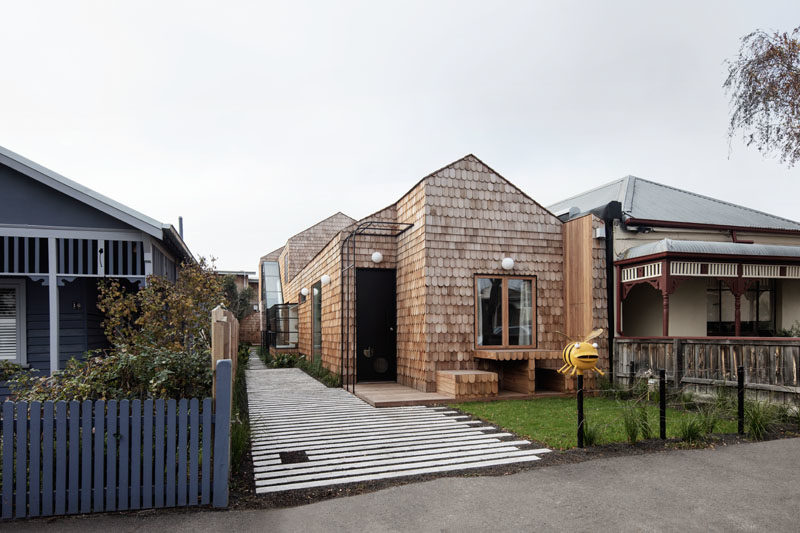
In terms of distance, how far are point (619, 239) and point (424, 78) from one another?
6.13 m

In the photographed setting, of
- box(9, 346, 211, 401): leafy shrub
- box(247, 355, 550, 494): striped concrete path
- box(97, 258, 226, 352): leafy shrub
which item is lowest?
box(247, 355, 550, 494): striped concrete path

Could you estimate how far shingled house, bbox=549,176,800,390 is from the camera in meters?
8.28

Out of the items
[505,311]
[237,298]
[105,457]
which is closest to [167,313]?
[105,457]

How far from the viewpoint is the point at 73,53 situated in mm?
10672

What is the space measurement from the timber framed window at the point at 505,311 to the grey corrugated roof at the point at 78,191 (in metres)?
6.07

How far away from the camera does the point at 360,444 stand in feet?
20.4

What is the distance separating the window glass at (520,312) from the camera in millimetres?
10531

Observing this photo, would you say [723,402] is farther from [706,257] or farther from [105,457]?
[105,457]

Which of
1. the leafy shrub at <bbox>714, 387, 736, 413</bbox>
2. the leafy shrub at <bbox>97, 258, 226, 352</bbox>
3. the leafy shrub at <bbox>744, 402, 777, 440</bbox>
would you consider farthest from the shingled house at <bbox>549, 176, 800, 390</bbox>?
the leafy shrub at <bbox>97, 258, 226, 352</bbox>

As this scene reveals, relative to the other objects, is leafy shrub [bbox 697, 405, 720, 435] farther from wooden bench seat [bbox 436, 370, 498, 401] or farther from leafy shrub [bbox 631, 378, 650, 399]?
wooden bench seat [bbox 436, 370, 498, 401]

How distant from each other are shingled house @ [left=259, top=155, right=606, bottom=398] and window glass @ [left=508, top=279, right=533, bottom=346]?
0.06ft

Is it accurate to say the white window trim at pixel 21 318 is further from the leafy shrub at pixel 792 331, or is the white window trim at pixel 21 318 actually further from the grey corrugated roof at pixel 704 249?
the leafy shrub at pixel 792 331

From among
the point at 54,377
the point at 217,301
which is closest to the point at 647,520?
the point at 54,377

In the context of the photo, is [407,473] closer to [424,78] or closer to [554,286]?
[554,286]
